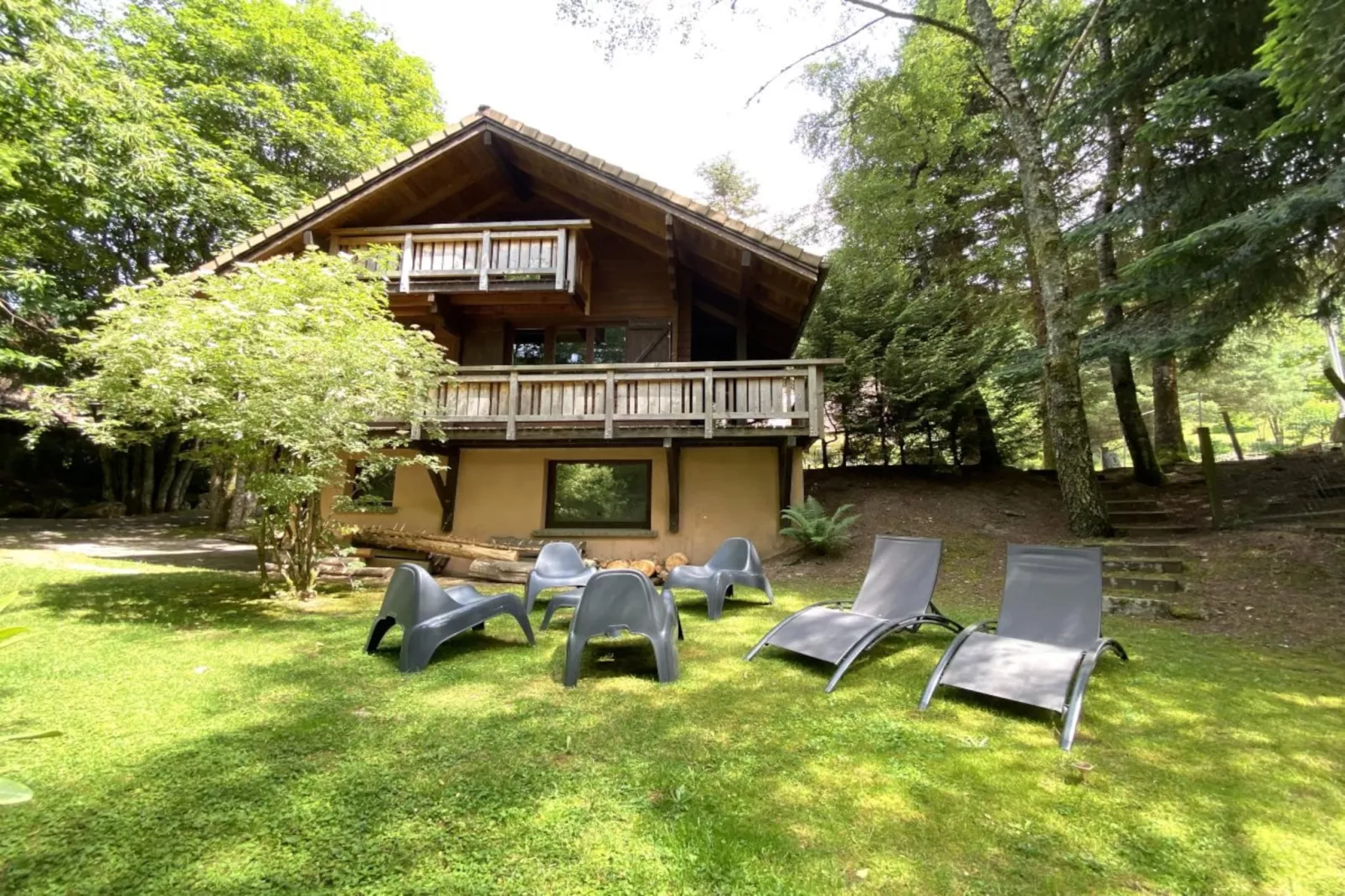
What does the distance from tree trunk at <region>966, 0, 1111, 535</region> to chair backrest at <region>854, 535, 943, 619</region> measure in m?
4.96

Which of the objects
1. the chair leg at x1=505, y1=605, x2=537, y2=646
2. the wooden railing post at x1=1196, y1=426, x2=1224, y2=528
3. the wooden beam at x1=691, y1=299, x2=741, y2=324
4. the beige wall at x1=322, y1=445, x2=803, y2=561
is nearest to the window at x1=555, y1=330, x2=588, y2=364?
the beige wall at x1=322, y1=445, x2=803, y2=561

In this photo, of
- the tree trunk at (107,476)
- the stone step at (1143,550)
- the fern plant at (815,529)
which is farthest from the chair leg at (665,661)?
the tree trunk at (107,476)

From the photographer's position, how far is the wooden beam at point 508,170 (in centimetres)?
1077

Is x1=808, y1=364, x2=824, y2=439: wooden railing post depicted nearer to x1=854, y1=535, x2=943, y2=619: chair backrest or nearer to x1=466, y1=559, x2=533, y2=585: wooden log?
x1=854, y1=535, x2=943, y2=619: chair backrest

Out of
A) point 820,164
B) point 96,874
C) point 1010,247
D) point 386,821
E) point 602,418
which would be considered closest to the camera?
point 96,874

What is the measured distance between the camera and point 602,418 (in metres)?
9.48

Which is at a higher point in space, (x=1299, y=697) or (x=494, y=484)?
(x=494, y=484)

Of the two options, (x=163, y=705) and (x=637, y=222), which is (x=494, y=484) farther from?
(x=163, y=705)

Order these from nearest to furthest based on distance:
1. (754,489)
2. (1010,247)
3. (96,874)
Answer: (96,874), (754,489), (1010,247)

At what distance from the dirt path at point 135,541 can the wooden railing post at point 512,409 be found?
15.5 ft

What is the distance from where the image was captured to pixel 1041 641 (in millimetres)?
4207

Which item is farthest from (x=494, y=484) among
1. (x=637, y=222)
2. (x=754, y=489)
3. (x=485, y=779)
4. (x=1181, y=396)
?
(x=1181, y=396)

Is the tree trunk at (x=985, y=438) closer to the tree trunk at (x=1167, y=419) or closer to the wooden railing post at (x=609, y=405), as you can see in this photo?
the tree trunk at (x=1167, y=419)

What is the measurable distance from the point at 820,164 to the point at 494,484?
1342 cm
